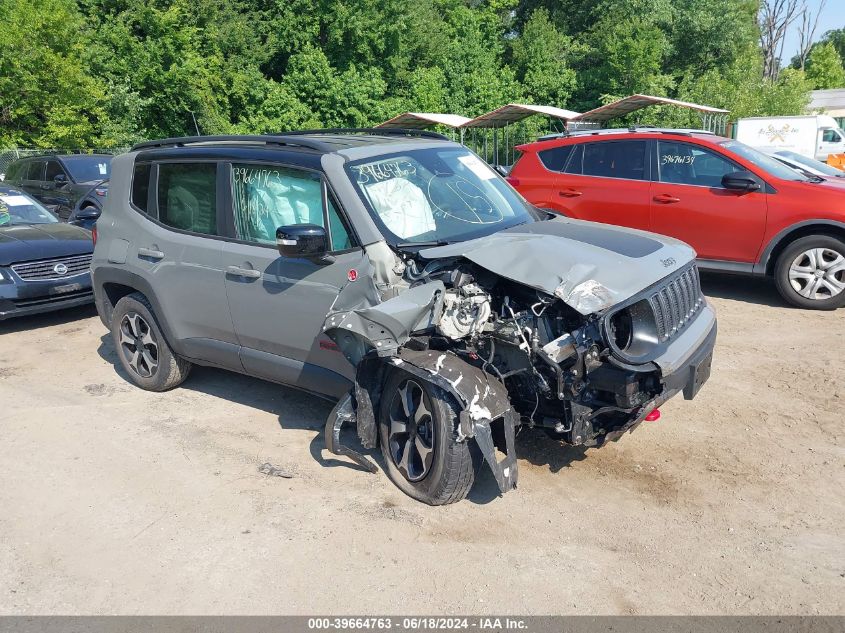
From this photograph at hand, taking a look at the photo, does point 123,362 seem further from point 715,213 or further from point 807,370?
point 715,213

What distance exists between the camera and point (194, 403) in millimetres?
5793

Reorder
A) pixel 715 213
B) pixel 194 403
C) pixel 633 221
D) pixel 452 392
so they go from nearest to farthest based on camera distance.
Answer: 1. pixel 452 392
2. pixel 194 403
3. pixel 715 213
4. pixel 633 221

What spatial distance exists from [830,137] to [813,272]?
18.3m

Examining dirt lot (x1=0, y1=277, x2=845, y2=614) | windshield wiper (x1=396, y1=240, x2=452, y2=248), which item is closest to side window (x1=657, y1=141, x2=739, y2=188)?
dirt lot (x1=0, y1=277, x2=845, y2=614)

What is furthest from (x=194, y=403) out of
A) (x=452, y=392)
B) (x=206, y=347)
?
(x=452, y=392)

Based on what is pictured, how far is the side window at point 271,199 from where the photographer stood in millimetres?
4691

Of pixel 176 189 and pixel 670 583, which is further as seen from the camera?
pixel 176 189

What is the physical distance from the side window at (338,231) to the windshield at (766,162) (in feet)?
17.7

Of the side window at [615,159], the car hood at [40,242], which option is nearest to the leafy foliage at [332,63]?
the car hood at [40,242]

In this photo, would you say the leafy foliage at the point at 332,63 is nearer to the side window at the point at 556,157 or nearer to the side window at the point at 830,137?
the side window at the point at 830,137

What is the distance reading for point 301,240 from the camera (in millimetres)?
4277

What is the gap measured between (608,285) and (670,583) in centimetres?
144

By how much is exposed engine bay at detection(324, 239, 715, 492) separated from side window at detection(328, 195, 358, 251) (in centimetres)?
28

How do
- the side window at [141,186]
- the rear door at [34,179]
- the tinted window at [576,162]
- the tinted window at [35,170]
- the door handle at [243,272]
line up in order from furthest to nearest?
the tinted window at [35,170] → the rear door at [34,179] → the tinted window at [576,162] → the side window at [141,186] → the door handle at [243,272]
